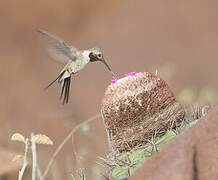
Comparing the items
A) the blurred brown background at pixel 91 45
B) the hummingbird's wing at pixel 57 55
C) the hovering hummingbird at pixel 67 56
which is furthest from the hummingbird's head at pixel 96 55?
the blurred brown background at pixel 91 45

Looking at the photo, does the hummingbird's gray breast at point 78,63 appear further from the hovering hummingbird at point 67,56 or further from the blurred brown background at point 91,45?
the blurred brown background at point 91,45

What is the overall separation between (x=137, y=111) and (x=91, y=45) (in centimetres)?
357

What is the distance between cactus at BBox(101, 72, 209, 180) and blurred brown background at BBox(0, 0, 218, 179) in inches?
128

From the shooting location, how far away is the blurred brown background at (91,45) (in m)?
5.21

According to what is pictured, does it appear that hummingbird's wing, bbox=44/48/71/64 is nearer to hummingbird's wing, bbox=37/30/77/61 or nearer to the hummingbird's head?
hummingbird's wing, bbox=37/30/77/61

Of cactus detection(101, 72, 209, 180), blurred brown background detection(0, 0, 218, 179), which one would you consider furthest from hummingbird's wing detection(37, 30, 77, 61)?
blurred brown background detection(0, 0, 218, 179)

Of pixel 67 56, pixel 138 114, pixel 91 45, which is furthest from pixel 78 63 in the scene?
pixel 91 45

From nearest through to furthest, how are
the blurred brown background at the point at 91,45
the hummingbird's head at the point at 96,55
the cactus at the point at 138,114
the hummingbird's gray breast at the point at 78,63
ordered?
the cactus at the point at 138,114 → the hummingbird's head at the point at 96,55 → the hummingbird's gray breast at the point at 78,63 → the blurred brown background at the point at 91,45

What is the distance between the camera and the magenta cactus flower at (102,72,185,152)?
1827 millimetres

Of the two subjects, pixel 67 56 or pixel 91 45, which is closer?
pixel 67 56

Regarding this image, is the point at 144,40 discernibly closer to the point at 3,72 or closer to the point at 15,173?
the point at 3,72

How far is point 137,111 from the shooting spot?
1.84 m

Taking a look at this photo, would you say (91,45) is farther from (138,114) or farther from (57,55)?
(138,114)

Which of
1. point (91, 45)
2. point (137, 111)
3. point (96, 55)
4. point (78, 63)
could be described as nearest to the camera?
point (137, 111)
